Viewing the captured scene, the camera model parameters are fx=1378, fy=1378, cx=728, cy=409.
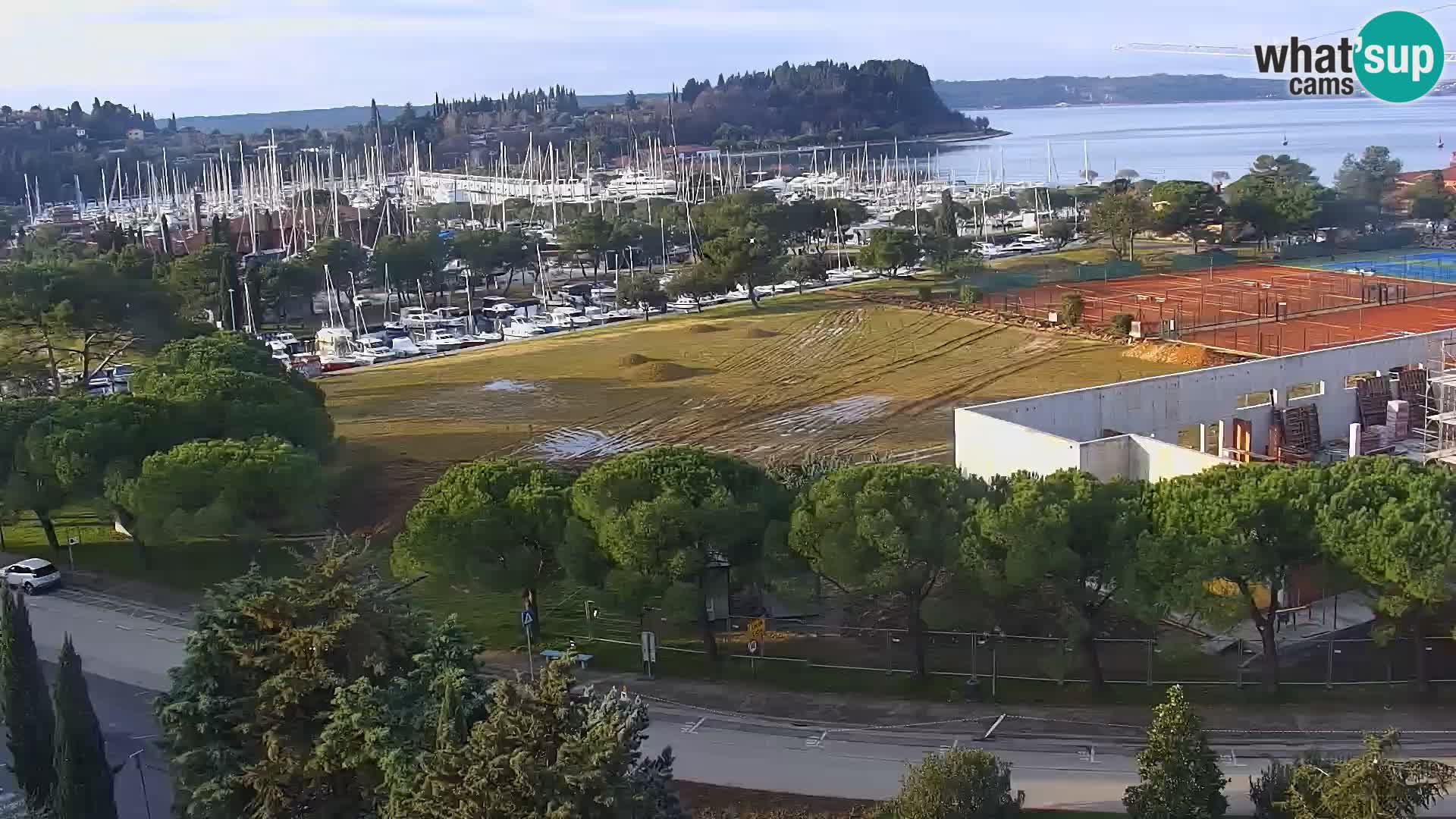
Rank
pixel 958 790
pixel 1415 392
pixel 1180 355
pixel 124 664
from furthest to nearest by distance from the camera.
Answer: pixel 1180 355, pixel 1415 392, pixel 124 664, pixel 958 790

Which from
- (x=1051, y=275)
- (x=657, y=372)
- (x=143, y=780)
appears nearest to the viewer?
(x=143, y=780)

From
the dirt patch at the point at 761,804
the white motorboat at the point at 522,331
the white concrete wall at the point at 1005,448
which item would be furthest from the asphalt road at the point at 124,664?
the white motorboat at the point at 522,331

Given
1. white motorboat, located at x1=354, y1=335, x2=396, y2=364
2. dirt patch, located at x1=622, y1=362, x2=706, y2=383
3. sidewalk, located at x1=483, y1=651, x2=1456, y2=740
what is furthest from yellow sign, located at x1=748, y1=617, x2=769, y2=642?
white motorboat, located at x1=354, y1=335, x2=396, y2=364

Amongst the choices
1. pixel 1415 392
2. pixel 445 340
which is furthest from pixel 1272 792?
pixel 445 340

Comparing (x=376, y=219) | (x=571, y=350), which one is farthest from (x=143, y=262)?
(x=376, y=219)

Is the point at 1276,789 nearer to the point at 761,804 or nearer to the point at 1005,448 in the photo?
the point at 761,804

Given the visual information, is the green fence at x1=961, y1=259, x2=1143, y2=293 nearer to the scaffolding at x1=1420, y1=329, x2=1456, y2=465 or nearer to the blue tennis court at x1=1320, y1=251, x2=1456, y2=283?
the blue tennis court at x1=1320, y1=251, x2=1456, y2=283

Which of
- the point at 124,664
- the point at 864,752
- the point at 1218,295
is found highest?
the point at 1218,295
